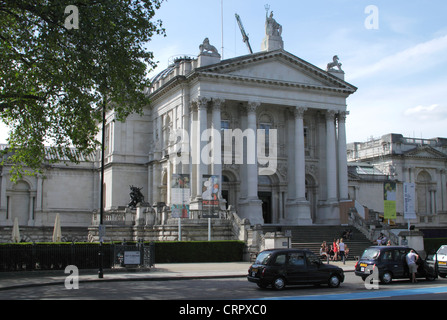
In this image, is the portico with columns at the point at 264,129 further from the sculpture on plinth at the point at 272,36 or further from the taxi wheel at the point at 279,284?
the taxi wheel at the point at 279,284

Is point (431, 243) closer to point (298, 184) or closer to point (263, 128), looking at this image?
point (298, 184)

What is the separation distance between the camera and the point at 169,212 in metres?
40.3

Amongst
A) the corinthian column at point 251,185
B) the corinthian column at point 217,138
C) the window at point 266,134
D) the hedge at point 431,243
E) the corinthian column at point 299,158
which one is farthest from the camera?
the window at point 266,134

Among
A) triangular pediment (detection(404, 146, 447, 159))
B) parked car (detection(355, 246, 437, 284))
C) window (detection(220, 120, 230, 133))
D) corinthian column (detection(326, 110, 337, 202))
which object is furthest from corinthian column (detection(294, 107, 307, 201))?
triangular pediment (detection(404, 146, 447, 159))

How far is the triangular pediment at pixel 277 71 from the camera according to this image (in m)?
45.8

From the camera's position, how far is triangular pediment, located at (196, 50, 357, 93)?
45.8 meters

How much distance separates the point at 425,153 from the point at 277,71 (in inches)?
1259

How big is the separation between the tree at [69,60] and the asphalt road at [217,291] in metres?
8.81

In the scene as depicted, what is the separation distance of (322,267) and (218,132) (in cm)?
2554

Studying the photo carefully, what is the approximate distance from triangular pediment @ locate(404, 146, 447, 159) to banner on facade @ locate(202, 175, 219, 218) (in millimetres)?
37837

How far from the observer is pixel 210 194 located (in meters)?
40.1

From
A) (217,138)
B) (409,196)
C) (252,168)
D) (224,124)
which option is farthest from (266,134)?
(409,196)

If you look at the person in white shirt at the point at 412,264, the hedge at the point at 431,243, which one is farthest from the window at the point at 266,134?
the person in white shirt at the point at 412,264
